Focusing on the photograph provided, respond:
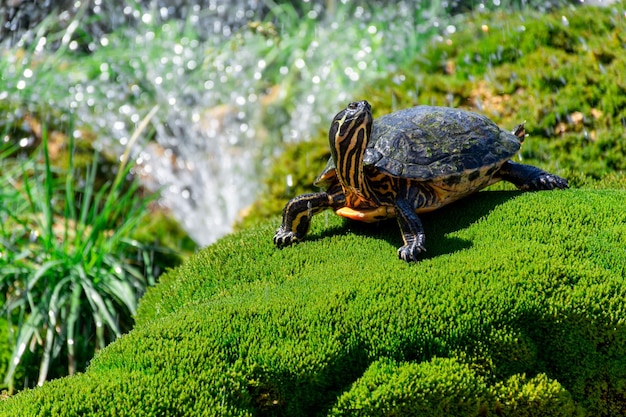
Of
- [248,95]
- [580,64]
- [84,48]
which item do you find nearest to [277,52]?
[248,95]

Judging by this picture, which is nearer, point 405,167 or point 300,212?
point 405,167

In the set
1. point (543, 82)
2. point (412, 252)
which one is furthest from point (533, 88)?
point (412, 252)

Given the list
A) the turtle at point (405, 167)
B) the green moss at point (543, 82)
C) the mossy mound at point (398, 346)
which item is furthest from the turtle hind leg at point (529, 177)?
the green moss at point (543, 82)

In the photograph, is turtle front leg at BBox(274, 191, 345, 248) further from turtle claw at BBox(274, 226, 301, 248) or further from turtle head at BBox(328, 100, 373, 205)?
turtle head at BBox(328, 100, 373, 205)

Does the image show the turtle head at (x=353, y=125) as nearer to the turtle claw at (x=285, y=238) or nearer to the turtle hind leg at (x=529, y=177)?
the turtle claw at (x=285, y=238)

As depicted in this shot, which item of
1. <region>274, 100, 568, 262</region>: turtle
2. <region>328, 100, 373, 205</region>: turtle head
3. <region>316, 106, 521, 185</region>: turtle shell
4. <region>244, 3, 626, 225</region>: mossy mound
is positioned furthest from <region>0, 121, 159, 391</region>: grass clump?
<region>328, 100, 373, 205</region>: turtle head

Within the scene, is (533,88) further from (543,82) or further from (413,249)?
(413,249)

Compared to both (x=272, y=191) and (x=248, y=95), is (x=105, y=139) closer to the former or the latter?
(x=248, y=95)

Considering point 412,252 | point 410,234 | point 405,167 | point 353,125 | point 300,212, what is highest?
point 353,125
